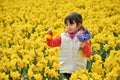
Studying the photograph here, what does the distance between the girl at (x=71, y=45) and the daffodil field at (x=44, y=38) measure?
0.21m

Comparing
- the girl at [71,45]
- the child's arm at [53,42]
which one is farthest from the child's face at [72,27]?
the child's arm at [53,42]

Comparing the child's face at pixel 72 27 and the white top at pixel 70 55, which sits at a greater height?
the child's face at pixel 72 27

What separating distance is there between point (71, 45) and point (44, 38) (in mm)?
3141

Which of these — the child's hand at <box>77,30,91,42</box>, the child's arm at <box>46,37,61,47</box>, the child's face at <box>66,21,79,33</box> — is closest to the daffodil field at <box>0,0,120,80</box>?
the child's arm at <box>46,37,61,47</box>

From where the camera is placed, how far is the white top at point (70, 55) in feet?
17.3

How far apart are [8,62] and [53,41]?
4.19ft

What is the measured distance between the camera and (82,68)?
5.43 m

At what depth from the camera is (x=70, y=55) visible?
17.4 feet

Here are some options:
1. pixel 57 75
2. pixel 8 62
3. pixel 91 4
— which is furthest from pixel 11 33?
pixel 91 4

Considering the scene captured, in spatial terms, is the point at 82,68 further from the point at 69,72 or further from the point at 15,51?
the point at 15,51

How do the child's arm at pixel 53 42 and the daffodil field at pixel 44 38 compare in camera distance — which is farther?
the daffodil field at pixel 44 38

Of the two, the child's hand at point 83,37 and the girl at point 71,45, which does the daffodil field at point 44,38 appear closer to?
the girl at point 71,45

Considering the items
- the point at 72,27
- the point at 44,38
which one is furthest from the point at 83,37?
the point at 44,38

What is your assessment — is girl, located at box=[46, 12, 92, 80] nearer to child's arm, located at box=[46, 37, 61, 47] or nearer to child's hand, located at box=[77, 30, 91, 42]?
child's arm, located at box=[46, 37, 61, 47]
